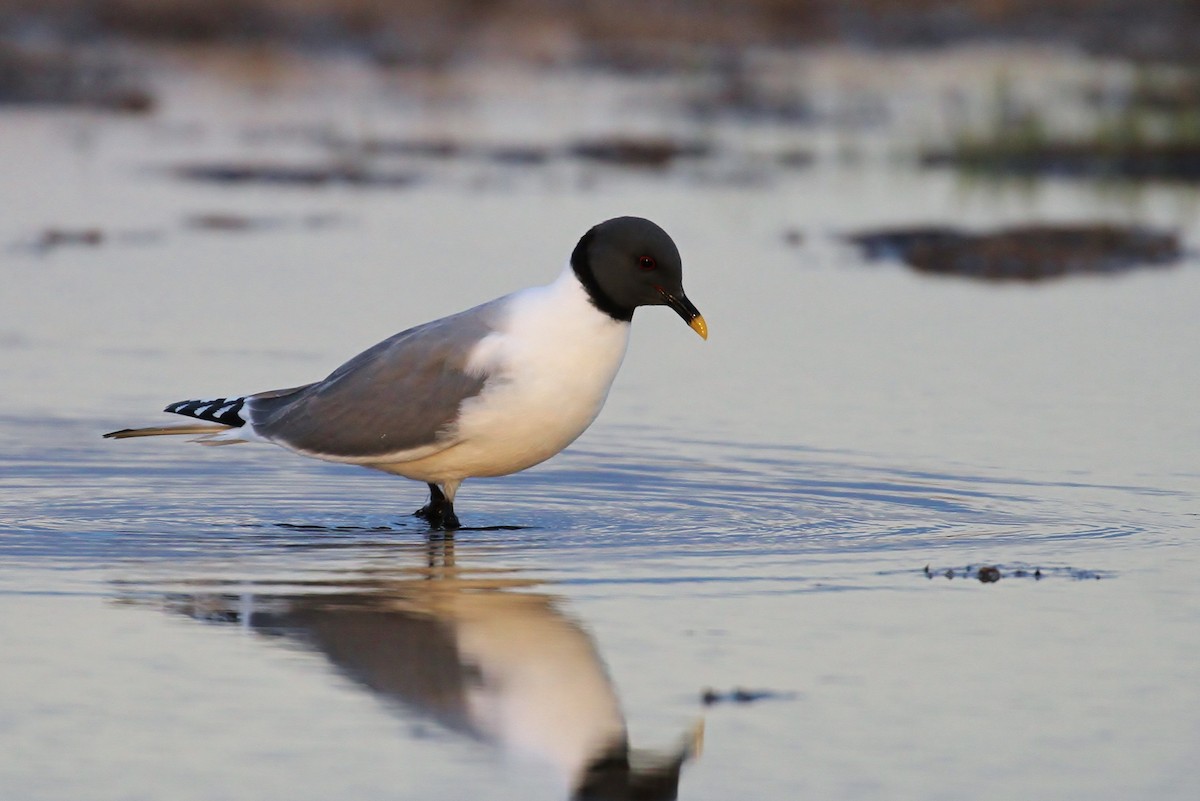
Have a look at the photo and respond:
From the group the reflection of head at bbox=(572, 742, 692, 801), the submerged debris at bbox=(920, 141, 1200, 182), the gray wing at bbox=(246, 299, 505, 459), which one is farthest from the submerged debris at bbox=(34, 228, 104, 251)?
the reflection of head at bbox=(572, 742, 692, 801)

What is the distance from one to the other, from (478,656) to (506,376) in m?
1.86

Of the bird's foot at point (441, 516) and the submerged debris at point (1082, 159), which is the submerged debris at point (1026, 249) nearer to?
the submerged debris at point (1082, 159)

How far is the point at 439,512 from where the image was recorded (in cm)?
863

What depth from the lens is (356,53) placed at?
33219mm

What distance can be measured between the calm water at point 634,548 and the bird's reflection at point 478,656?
0.02 metres

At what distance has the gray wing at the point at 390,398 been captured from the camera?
8.40 meters

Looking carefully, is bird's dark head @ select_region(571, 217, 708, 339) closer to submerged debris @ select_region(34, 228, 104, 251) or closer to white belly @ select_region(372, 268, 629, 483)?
white belly @ select_region(372, 268, 629, 483)

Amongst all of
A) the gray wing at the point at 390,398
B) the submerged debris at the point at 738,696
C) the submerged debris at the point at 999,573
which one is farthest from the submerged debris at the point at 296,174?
the submerged debris at the point at 738,696

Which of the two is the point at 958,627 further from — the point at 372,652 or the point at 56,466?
the point at 56,466

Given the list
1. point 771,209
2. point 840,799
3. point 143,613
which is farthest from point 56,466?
point 771,209

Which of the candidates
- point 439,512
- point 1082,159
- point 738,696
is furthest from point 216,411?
point 1082,159

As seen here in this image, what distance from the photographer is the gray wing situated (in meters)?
8.40

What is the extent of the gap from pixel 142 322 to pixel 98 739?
296 inches

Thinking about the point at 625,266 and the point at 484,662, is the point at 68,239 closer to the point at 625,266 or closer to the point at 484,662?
the point at 625,266
